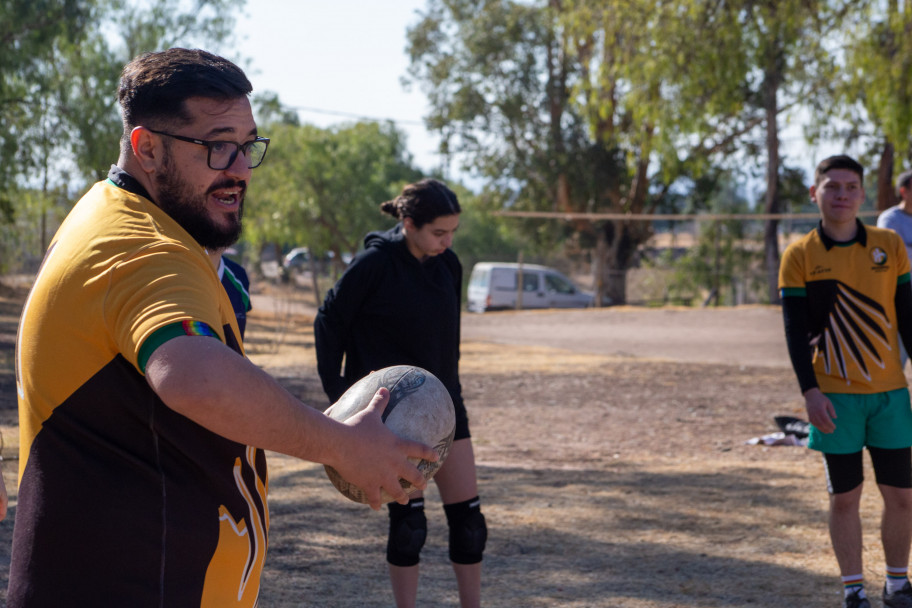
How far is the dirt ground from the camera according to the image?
5344 mm

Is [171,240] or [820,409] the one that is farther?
[820,409]

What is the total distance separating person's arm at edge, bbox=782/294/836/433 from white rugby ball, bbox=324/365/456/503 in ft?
9.13

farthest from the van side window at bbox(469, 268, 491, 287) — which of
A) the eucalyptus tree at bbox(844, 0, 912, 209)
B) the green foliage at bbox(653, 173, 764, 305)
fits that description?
the eucalyptus tree at bbox(844, 0, 912, 209)

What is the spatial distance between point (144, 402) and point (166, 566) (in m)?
0.31

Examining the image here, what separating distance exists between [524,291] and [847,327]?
93.5 feet

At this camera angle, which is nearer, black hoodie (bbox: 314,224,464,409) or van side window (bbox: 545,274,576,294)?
black hoodie (bbox: 314,224,464,409)

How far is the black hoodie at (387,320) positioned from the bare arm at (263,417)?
8.61 feet

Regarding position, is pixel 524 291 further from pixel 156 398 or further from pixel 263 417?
pixel 263 417

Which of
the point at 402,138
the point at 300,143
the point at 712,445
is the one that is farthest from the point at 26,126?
the point at 402,138

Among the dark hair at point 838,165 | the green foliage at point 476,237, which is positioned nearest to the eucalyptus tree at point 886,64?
the dark hair at point 838,165

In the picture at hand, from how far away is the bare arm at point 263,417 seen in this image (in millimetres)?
1606

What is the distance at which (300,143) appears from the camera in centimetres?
4569

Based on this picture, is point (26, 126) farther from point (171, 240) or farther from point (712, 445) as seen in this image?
point (171, 240)

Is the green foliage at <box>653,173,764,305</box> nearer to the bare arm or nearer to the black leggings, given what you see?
the black leggings
